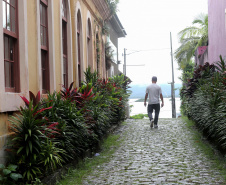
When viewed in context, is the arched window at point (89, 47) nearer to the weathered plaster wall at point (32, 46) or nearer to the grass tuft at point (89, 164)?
the grass tuft at point (89, 164)

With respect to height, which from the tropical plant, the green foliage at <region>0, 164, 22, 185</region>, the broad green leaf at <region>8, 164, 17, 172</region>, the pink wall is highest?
the pink wall

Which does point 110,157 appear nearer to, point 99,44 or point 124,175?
point 124,175

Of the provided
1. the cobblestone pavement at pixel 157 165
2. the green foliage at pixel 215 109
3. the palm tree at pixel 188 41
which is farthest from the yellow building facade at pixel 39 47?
the palm tree at pixel 188 41

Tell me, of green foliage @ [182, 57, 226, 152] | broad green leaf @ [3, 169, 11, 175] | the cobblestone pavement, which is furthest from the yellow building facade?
green foliage @ [182, 57, 226, 152]

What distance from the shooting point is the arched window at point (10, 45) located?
6148 millimetres

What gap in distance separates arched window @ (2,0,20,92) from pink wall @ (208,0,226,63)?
7.40 m

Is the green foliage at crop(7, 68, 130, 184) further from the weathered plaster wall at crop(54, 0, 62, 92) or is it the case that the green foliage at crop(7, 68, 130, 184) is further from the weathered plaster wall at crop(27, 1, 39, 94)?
the weathered plaster wall at crop(54, 0, 62, 92)

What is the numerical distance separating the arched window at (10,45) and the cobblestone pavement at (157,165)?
86.1 inches

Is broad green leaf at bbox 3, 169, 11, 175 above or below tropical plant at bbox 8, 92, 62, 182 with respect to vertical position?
below

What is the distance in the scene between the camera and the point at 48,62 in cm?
884

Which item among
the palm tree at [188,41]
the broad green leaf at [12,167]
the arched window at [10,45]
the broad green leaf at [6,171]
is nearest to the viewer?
the broad green leaf at [6,171]

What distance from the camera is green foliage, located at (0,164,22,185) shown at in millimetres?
4797

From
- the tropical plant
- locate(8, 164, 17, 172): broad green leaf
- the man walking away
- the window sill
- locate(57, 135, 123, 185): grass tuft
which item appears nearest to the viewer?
locate(8, 164, 17, 172): broad green leaf

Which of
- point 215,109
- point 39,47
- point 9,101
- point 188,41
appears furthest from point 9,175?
point 188,41
